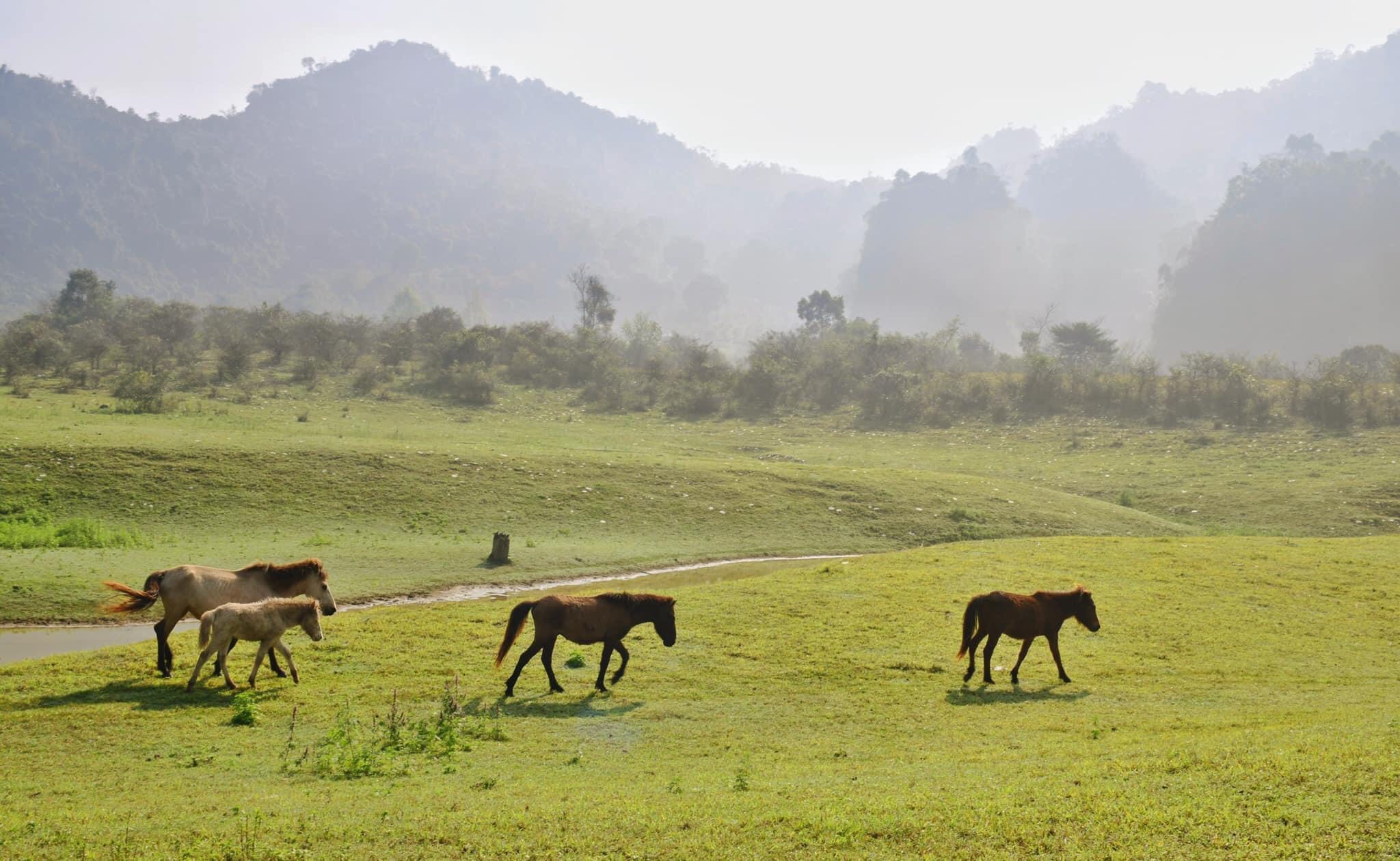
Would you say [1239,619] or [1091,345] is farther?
[1091,345]

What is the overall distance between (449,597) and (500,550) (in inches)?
135

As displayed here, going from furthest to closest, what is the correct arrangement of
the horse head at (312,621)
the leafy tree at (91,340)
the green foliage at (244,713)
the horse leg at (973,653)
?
the leafy tree at (91,340)
the horse leg at (973,653)
the horse head at (312,621)
the green foliage at (244,713)

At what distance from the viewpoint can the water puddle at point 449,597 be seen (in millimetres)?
18391

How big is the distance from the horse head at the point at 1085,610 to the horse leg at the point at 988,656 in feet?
5.71

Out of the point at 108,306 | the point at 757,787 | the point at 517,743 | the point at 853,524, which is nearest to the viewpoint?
the point at 757,787

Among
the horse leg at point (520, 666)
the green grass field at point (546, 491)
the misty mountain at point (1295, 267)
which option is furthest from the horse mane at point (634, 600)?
the misty mountain at point (1295, 267)

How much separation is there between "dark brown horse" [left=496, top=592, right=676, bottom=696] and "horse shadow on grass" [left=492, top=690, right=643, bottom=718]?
0.68 feet

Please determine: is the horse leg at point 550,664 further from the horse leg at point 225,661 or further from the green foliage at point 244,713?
the horse leg at point 225,661

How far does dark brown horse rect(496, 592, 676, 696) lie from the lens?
1417 centimetres

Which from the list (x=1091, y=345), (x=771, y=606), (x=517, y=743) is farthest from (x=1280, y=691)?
(x=1091, y=345)

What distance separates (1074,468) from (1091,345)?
47.8 metres

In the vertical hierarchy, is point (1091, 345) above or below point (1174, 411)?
above

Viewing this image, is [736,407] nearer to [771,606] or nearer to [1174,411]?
[1174,411]

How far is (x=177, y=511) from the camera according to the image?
2902cm
